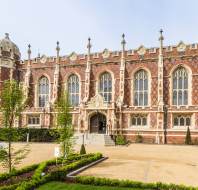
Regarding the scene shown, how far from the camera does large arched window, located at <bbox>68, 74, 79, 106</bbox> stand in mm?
45812

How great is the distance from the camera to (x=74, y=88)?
46094 mm

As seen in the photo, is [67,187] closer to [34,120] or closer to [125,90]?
[125,90]

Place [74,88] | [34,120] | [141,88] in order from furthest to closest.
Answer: [34,120] → [74,88] → [141,88]

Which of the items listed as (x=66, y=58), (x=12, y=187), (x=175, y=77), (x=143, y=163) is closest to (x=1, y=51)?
(x=66, y=58)

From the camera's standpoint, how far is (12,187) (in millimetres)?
12031

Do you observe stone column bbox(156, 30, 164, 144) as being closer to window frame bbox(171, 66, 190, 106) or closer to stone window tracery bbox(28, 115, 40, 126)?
window frame bbox(171, 66, 190, 106)

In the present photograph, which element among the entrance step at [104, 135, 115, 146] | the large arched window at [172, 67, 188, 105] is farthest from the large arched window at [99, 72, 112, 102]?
the large arched window at [172, 67, 188, 105]

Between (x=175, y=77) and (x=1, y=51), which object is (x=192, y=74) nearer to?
(x=175, y=77)

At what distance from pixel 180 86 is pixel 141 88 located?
214 inches

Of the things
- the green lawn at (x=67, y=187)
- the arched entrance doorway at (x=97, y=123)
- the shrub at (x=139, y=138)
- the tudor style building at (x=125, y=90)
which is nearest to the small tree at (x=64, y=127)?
the green lawn at (x=67, y=187)

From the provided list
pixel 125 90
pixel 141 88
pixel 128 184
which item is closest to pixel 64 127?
pixel 128 184

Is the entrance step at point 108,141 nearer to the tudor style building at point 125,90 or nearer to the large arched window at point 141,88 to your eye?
the tudor style building at point 125,90

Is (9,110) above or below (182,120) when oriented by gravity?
above

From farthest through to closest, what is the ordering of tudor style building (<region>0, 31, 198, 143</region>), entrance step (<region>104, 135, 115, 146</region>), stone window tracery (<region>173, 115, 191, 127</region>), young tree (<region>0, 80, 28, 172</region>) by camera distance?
tudor style building (<region>0, 31, 198, 143</region>) → stone window tracery (<region>173, 115, 191, 127</region>) → entrance step (<region>104, 135, 115, 146</region>) → young tree (<region>0, 80, 28, 172</region>)
